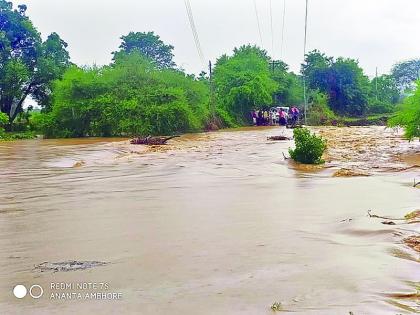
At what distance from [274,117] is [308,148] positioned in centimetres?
3603

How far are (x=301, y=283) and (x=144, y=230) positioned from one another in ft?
9.96

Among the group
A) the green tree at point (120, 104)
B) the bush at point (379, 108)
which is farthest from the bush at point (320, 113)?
the green tree at point (120, 104)

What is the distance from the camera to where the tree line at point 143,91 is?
37500 mm

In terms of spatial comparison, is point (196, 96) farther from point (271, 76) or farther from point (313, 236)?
point (313, 236)

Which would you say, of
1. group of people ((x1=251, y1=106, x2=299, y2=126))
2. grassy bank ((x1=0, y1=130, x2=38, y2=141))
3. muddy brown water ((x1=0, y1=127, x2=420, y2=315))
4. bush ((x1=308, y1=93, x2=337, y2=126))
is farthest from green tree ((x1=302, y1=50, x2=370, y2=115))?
muddy brown water ((x1=0, y1=127, x2=420, y2=315))

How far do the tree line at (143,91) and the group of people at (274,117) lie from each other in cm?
95

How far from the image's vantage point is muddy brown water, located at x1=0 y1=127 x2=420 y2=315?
4.36 meters

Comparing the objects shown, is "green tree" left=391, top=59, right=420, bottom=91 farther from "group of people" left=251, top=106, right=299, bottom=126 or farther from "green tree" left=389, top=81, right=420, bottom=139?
"green tree" left=389, top=81, right=420, bottom=139

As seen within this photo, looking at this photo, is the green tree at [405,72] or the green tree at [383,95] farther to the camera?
the green tree at [405,72]

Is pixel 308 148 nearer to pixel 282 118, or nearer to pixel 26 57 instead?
pixel 282 118

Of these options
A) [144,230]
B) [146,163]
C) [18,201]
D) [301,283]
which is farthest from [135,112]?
[301,283]

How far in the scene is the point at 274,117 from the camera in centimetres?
5238

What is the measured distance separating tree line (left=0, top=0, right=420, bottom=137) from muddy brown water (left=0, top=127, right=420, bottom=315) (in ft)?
37.1

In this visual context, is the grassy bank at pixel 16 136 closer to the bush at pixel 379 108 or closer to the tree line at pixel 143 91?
the tree line at pixel 143 91
